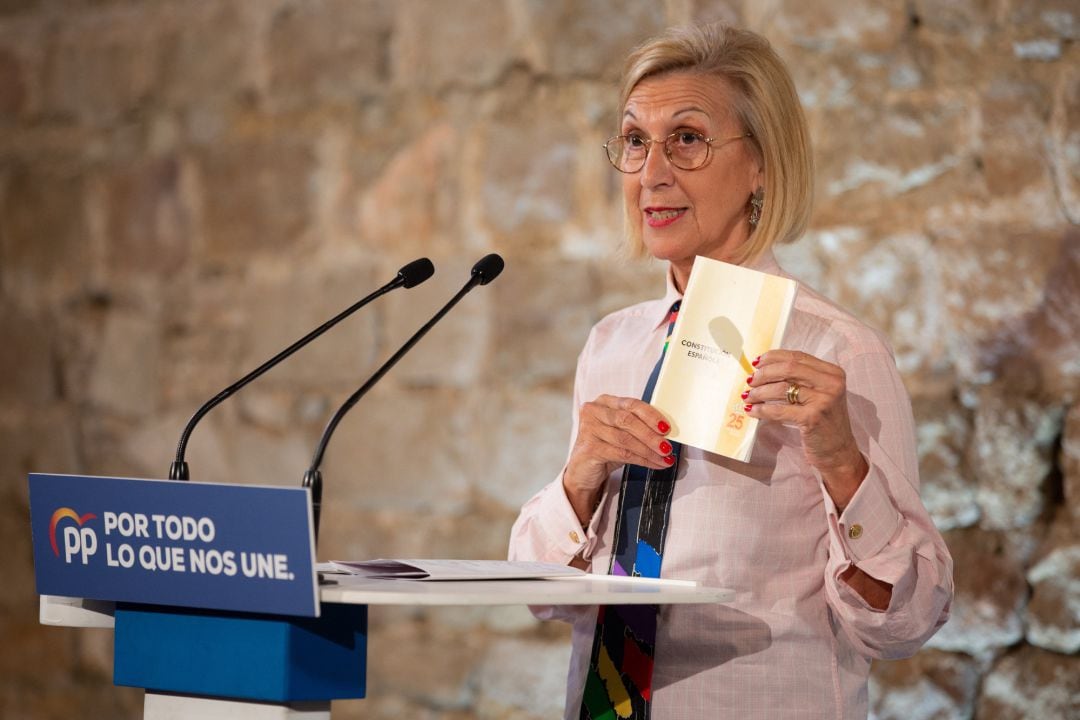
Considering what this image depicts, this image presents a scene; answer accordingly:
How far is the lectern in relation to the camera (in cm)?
145

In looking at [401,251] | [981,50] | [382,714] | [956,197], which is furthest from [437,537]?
[981,50]

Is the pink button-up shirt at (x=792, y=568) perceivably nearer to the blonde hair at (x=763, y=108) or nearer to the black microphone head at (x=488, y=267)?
the blonde hair at (x=763, y=108)

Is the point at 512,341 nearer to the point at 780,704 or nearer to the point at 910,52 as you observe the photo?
the point at 910,52

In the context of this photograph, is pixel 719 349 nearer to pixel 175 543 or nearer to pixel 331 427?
pixel 331 427

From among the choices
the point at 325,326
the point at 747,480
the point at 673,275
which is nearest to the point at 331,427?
the point at 325,326

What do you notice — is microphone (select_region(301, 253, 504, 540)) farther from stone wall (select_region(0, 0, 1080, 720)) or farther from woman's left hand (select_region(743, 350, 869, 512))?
stone wall (select_region(0, 0, 1080, 720))

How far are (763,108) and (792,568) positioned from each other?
73cm

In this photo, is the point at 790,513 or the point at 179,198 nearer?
the point at 790,513

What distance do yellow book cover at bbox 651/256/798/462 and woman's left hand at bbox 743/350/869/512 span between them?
3 cm

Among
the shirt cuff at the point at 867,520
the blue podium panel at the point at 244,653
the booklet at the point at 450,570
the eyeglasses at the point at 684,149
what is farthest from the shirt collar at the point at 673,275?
the blue podium panel at the point at 244,653

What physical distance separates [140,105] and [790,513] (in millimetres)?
2882

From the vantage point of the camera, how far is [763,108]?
7.01ft

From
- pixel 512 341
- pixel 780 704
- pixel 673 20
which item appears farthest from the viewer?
pixel 512 341

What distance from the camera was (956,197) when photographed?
9.32 feet
